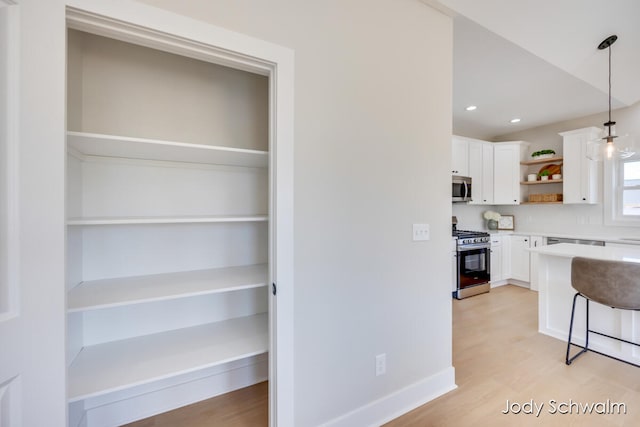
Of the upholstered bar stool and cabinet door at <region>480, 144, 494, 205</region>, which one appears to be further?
cabinet door at <region>480, 144, 494, 205</region>

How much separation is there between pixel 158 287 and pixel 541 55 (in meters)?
3.53

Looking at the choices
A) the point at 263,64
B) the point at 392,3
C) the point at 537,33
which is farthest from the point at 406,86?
the point at 537,33

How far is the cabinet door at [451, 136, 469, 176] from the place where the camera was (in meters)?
4.41

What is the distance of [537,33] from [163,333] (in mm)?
3618

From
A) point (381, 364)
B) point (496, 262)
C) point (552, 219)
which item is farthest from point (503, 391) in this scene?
point (552, 219)

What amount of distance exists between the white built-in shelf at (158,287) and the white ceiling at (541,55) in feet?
6.98

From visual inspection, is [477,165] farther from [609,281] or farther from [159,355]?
[159,355]

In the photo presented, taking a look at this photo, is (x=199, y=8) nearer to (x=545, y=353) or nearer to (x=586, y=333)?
(x=545, y=353)

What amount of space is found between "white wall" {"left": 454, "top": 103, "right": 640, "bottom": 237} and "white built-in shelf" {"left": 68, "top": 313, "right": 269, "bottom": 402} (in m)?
4.40

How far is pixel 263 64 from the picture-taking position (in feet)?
4.33

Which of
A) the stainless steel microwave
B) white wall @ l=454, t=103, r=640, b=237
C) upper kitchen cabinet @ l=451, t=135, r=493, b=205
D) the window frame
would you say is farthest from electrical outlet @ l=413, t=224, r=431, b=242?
the window frame

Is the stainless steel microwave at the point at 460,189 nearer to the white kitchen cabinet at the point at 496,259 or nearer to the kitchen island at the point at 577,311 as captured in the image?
the white kitchen cabinet at the point at 496,259

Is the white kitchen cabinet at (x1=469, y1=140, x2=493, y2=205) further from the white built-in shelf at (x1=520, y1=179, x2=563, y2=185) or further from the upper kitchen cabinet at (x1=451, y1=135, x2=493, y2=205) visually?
the white built-in shelf at (x1=520, y1=179, x2=563, y2=185)

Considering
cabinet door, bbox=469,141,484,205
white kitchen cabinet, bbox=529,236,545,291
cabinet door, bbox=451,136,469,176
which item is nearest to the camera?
white kitchen cabinet, bbox=529,236,545,291
